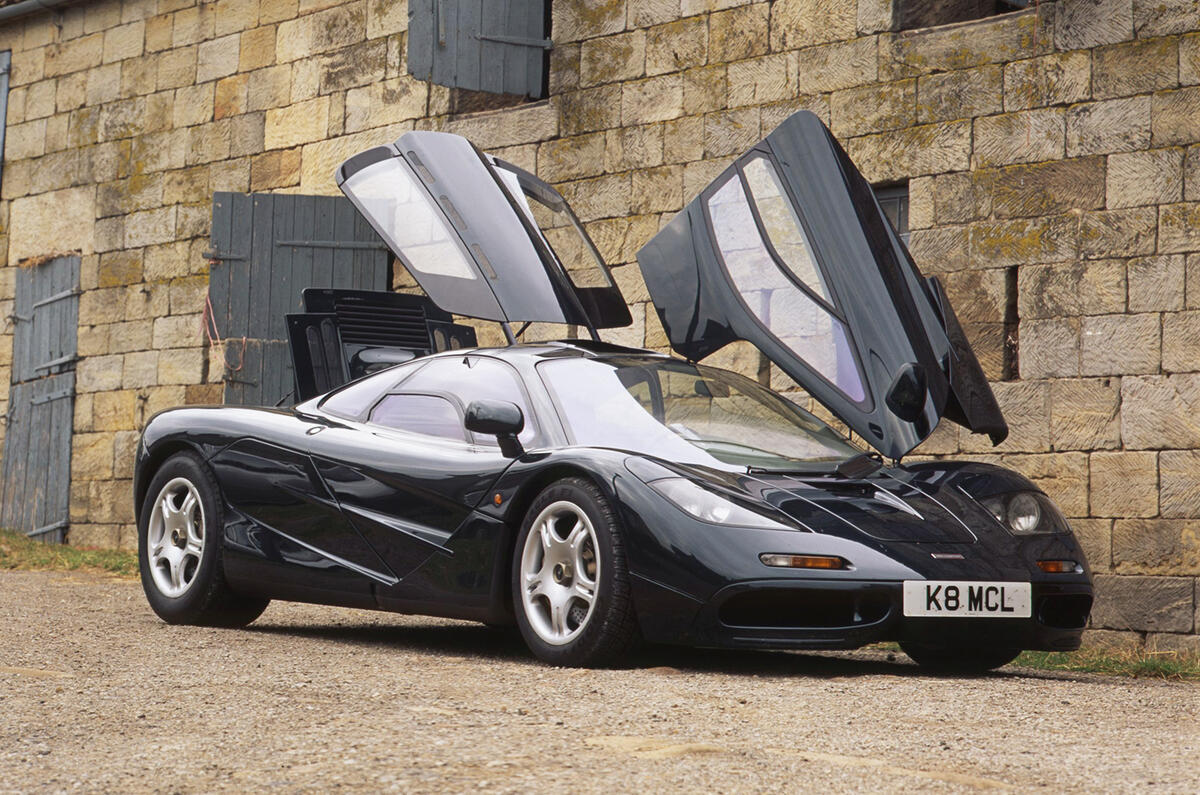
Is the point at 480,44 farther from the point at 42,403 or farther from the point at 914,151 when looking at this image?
the point at 42,403

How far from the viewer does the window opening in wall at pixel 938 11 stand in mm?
9789

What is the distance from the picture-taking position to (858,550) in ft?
16.8

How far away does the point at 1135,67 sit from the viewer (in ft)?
→ 28.6

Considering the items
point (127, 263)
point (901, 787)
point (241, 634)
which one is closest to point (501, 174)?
point (241, 634)

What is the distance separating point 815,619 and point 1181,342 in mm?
4159

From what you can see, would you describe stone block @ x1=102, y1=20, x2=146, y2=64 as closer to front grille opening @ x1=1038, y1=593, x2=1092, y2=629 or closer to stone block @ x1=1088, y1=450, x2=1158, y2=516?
stone block @ x1=1088, y1=450, x2=1158, y2=516

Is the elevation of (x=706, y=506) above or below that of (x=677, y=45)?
below

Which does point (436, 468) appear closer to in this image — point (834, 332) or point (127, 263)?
point (834, 332)

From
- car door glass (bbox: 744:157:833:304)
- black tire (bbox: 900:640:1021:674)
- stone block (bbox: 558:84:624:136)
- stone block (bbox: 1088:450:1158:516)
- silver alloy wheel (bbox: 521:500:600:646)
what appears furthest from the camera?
stone block (bbox: 558:84:624:136)

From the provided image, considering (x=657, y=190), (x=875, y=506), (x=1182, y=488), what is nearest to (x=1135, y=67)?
(x=1182, y=488)

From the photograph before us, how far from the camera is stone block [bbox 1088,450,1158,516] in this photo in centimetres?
848

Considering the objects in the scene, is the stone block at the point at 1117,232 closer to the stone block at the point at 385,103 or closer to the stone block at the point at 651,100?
the stone block at the point at 651,100

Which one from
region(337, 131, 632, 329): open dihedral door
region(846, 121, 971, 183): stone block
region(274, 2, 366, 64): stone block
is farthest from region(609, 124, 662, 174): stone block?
region(337, 131, 632, 329): open dihedral door

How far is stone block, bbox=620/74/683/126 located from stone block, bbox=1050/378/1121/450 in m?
3.34
